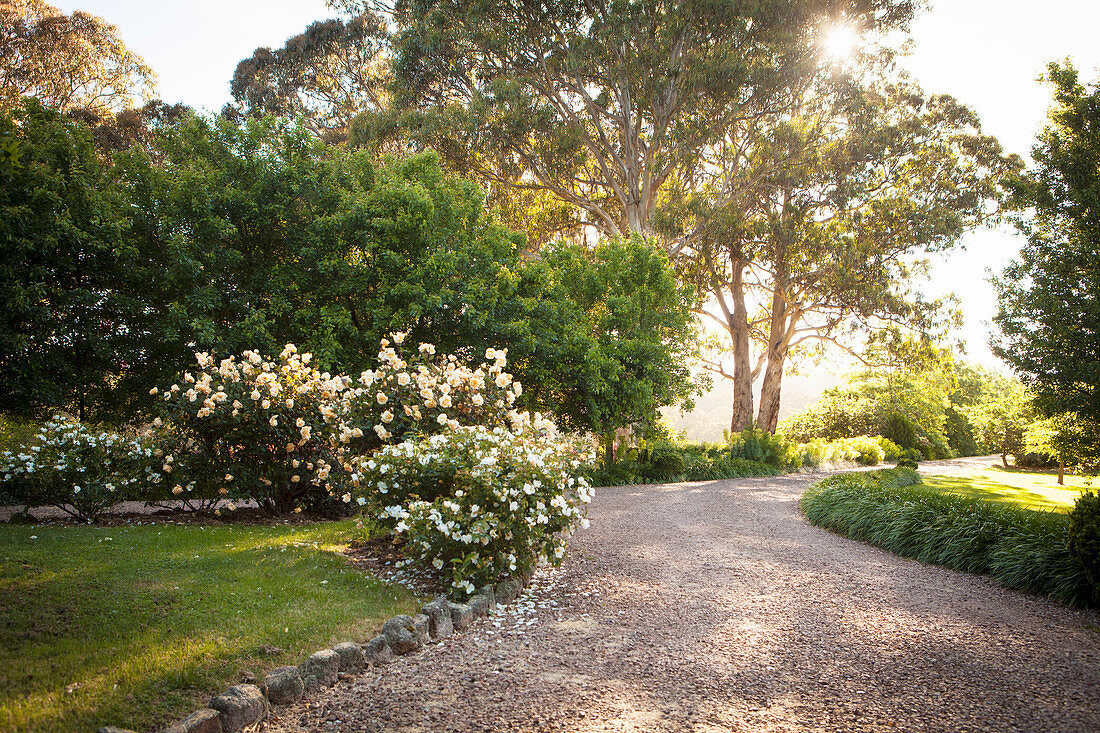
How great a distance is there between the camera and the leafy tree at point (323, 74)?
18.3 meters

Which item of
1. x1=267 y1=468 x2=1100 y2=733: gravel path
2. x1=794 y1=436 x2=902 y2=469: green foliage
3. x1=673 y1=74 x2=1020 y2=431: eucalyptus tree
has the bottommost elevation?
x1=267 y1=468 x2=1100 y2=733: gravel path

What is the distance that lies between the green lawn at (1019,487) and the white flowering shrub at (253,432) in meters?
9.62

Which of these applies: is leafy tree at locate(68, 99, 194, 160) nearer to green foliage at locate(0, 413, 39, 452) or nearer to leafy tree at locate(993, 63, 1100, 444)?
green foliage at locate(0, 413, 39, 452)

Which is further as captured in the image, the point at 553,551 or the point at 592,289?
the point at 592,289

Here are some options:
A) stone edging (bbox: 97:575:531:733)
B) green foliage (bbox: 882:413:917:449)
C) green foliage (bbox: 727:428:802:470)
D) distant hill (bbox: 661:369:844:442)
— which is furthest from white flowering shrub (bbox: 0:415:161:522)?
distant hill (bbox: 661:369:844:442)

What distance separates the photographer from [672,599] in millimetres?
4891

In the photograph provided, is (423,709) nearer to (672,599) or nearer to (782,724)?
(782,724)

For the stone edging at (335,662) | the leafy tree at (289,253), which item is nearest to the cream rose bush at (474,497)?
the stone edging at (335,662)

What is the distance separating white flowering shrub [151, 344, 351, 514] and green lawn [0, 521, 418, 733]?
→ 1236 millimetres

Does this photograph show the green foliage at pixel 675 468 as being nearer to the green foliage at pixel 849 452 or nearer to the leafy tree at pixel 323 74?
the green foliage at pixel 849 452

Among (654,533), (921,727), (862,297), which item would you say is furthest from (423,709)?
(862,297)

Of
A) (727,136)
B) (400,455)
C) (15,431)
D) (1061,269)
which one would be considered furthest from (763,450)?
(15,431)

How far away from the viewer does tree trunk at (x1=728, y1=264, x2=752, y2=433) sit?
762 inches

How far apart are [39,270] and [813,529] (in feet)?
37.4
